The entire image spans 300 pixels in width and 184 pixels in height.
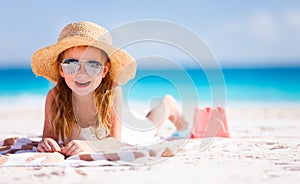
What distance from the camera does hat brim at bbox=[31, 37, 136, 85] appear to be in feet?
10.5

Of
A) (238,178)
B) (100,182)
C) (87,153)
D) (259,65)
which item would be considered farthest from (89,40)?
(259,65)

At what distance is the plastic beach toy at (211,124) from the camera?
4.03m

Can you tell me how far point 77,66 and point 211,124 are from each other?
1597 mm

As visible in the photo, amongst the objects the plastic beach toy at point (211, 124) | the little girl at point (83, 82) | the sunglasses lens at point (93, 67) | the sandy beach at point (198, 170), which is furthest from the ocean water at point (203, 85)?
the sandy beach at point (198, 170)

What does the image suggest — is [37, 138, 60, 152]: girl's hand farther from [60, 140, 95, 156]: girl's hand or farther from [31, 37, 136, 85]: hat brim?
[31, 37, 136, 85]: hat brim

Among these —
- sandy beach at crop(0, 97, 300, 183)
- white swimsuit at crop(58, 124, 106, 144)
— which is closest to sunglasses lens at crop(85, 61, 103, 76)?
white swimsuit at crop(58, 124, 106, 144)

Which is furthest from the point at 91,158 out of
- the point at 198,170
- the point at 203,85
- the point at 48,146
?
the point at 203,85

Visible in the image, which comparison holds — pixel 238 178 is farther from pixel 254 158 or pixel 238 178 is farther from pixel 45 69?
pixel 45 69

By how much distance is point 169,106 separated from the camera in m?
4.42

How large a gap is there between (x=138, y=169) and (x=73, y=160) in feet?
1.57

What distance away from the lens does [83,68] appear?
3109mm

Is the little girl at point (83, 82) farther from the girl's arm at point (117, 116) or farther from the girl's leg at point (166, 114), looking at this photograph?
the girl's leg at point (166, 114)

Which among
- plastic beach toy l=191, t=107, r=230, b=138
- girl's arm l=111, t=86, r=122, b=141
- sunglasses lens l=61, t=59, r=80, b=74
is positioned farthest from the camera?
plastic beach toy l=191, t=107, r=230, b=138

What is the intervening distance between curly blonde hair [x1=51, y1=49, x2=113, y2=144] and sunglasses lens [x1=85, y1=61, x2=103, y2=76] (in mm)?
306
